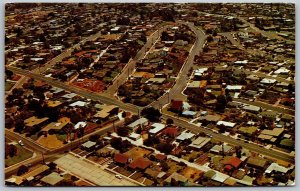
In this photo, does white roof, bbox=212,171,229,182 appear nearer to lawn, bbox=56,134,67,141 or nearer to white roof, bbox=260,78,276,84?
white roof, bbox=260,78,276,84

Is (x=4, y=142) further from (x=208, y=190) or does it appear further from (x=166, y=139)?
(x=208, y=190)

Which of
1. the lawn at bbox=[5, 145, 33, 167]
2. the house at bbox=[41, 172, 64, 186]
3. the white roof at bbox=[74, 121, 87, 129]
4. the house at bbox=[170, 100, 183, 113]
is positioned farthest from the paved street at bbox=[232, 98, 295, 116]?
the lawn at bbox=[5, 145, 33, 167]

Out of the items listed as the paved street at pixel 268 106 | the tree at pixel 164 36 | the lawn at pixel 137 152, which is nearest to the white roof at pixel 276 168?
the paved street at pixel 268 106

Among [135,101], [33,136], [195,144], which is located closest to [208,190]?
[195,144]

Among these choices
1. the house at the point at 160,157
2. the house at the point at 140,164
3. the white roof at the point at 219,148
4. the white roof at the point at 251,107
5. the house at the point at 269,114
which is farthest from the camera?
the white roof at the point at 251,107

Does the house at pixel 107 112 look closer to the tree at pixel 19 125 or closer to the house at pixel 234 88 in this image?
the tree at pixel 19 125

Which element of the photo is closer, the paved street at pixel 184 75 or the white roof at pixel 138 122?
the white roof at pixel 138 122

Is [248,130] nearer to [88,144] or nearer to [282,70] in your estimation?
[282,70]
